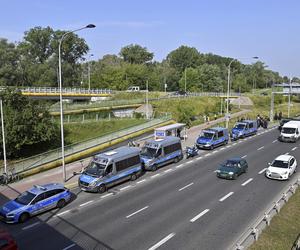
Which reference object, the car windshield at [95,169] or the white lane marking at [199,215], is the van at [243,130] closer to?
the car windshield at [95,169]

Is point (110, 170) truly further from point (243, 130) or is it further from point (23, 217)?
point (243, 130)

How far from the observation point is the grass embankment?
14262 mm

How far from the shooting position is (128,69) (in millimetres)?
97188

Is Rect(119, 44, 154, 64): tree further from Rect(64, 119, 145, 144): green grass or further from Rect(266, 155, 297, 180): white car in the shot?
Rect(266, 155, 297, 180): white car

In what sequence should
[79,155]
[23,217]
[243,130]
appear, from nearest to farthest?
[23,217]
[79,155]
[243,130]

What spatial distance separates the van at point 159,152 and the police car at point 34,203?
28.0ft

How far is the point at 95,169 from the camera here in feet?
75.8

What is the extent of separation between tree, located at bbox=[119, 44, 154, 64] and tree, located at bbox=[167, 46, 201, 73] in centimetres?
1139

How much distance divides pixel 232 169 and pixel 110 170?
9094 mm

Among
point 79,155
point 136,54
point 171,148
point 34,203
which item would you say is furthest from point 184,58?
point 34,203

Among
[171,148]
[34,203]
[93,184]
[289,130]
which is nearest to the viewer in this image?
[34,203]

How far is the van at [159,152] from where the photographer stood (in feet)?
89.6

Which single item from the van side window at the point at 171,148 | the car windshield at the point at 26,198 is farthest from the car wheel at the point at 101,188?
the van side window at the point at 171,148

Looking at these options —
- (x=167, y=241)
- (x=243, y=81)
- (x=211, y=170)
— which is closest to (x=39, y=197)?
(x=167, y=241)
